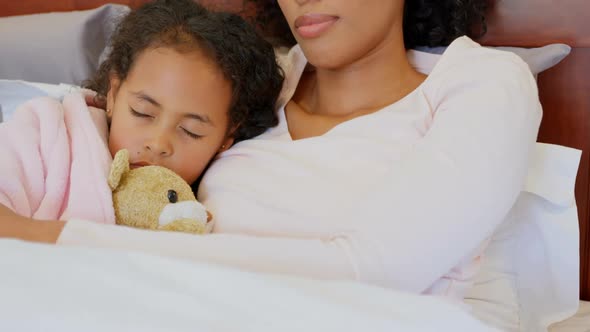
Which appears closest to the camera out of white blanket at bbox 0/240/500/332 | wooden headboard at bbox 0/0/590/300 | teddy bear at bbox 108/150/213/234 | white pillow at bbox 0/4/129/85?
white blanket at bbox 0/240/500/332

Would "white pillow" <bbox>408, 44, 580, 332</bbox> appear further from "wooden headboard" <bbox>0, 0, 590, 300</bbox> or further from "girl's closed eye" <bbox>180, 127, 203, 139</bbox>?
"girl's closed eye" <bbox>180, 127, 203, 139</bbox>

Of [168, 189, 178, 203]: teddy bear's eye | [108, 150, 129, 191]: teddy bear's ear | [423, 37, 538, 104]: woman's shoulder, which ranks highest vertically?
[423, 37, 538, 104]: woman's shoulder

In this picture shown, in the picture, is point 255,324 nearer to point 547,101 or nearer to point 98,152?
point 98,152

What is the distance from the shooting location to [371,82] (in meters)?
1.37

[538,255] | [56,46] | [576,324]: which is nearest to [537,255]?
[538,255]

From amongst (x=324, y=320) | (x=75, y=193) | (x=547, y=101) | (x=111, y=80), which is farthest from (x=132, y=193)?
(x=547, y=101)

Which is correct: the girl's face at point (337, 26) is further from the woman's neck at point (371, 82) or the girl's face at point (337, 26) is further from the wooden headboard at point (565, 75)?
the wooden headboard at point (565, 75)

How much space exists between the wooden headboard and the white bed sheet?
11cm

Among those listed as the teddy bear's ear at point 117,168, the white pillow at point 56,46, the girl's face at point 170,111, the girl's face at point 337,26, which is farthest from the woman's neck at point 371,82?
the white pillow at point 56,46

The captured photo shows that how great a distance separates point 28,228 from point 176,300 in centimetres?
32

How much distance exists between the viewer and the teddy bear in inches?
41.4

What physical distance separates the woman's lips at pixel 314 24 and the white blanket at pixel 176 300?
0.61 metres

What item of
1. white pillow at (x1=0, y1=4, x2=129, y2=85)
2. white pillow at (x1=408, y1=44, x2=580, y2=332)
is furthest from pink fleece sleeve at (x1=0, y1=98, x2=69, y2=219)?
white pillow at (x1=408, y1=44, x2=580, y2=332)

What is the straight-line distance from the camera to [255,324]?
2.33 feet
